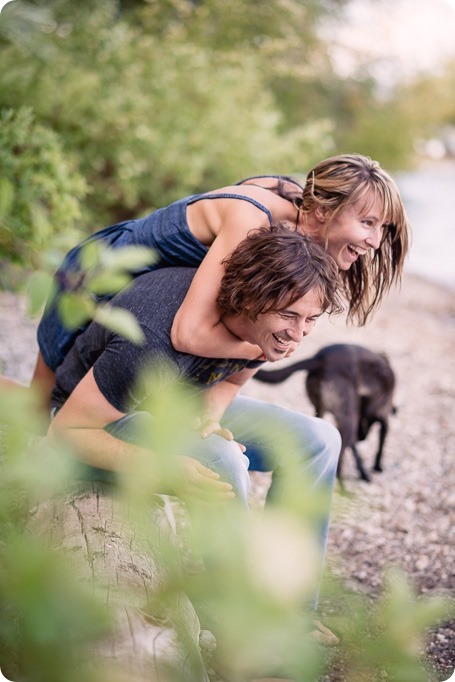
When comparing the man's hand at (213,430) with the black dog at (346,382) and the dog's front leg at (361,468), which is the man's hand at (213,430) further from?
the dog's front leg at (361,468)

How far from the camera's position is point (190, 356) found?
89.2 inches

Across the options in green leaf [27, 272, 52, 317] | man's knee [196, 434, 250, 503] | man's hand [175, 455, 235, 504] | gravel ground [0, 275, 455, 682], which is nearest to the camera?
green leaf [27, 272, 52, 317]

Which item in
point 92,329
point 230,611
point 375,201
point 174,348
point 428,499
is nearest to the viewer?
point 230,611

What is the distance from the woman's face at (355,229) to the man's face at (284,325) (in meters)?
0.46

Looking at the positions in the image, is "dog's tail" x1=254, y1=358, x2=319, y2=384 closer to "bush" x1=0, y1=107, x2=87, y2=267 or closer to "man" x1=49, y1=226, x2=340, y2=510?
"bush" x1=0, y1=107, x2=87, y2=267

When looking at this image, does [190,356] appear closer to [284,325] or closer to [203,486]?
[284,325]

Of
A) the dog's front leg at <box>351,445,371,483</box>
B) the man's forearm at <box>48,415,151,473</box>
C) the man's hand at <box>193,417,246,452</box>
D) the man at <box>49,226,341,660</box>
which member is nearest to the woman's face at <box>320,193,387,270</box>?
the man at <box>49,226,341,660</box>

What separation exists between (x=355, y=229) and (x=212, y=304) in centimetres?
67

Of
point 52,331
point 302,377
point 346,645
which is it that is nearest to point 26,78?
point 302,377

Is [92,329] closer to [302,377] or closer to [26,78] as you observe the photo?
[302,377]

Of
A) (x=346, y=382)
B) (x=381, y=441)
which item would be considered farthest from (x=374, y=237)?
(x=381, y=441)

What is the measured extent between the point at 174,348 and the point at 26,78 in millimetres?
6081

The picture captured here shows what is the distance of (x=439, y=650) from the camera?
302 cm

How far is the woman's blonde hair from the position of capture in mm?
2551
